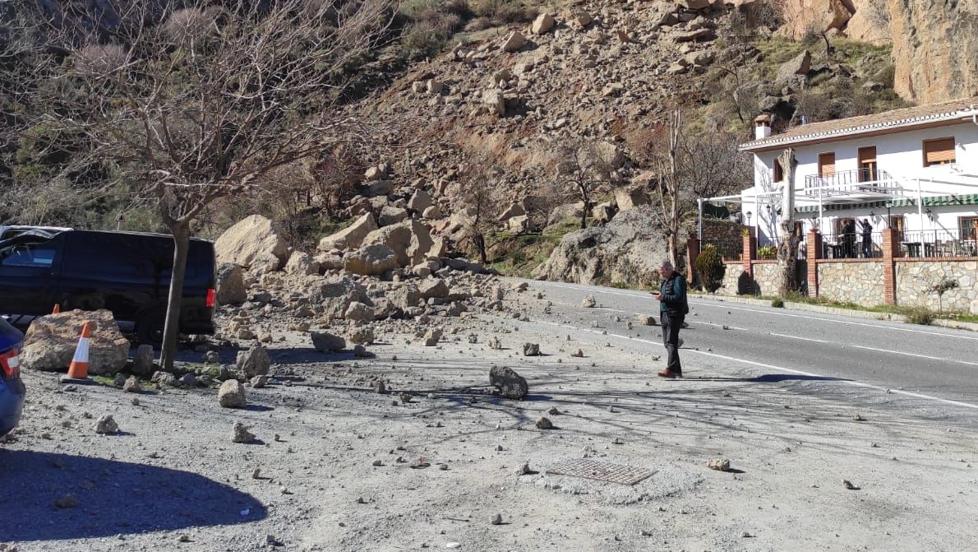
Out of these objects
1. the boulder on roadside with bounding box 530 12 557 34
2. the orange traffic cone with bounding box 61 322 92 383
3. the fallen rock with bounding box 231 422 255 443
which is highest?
the boulder on roadside with bounding box 530 12 557 34

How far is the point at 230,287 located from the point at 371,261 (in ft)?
26.5

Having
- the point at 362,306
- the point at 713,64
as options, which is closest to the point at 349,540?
the point at 362,306

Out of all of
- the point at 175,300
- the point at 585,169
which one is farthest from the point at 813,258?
the point at 175,300

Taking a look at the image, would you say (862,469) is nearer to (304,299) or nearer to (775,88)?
(304,299)

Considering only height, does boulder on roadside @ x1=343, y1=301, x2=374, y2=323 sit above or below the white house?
below

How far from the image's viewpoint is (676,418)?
882cm

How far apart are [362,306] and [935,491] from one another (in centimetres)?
1328

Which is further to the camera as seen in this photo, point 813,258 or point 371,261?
point 813,258

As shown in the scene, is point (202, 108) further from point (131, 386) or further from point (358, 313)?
point (358, 313)

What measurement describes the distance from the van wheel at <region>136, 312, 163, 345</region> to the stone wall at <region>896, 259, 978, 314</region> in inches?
870

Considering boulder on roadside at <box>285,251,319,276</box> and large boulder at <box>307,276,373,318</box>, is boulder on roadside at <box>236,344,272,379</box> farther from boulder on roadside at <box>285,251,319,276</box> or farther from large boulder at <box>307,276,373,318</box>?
boulder on roadside at <box>285,251,319,276</box>

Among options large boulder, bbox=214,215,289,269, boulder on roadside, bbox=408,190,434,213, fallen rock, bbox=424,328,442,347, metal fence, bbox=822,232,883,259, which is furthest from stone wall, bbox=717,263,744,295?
boulder on roadside, bbox=408,190,434,213

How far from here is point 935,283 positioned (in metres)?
25.4

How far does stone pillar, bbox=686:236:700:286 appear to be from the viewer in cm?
3547
